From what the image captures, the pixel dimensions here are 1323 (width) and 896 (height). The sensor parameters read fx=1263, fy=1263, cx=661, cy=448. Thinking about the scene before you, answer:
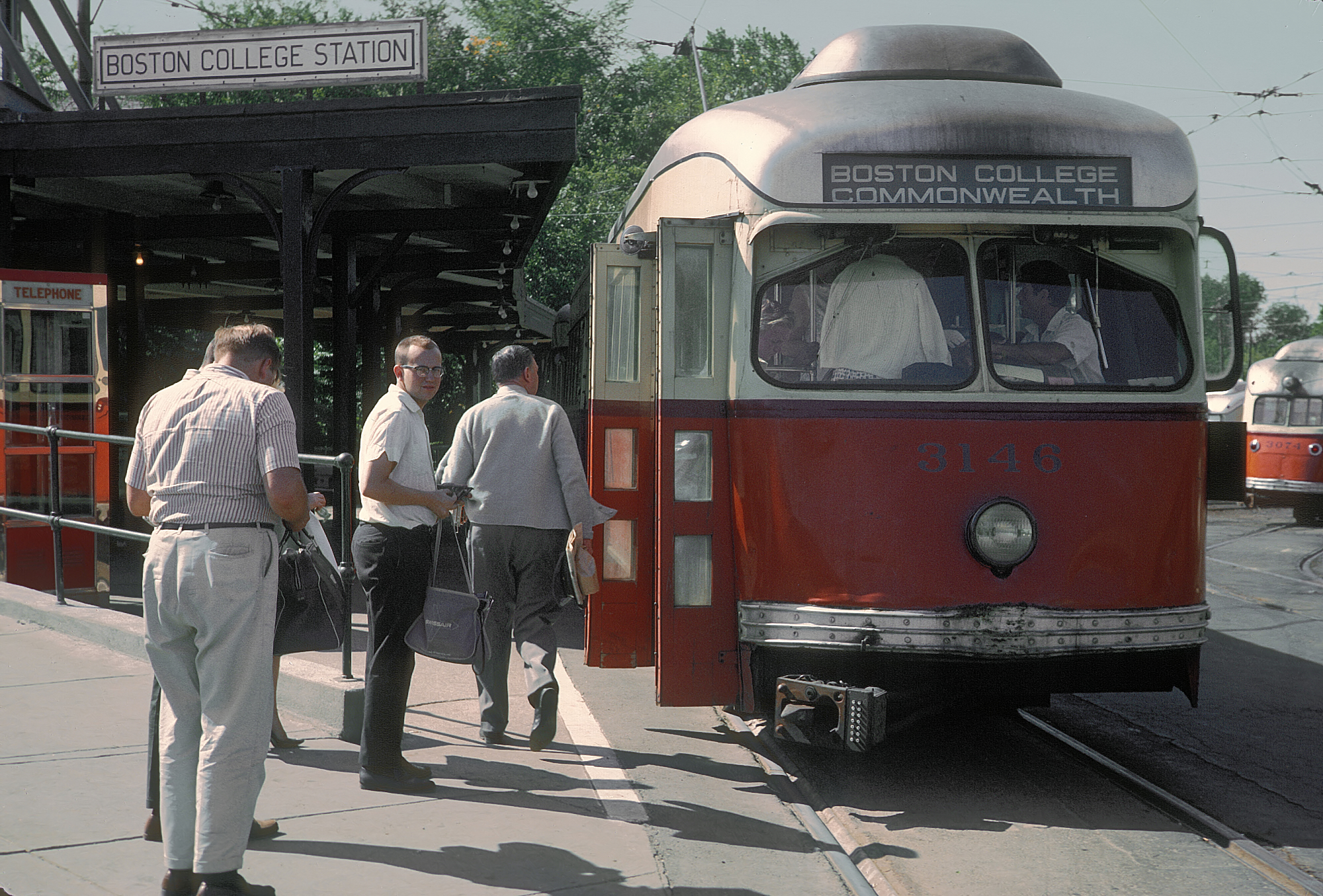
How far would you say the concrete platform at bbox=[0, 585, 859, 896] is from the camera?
13.0 feet

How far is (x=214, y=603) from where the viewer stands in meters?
3.58

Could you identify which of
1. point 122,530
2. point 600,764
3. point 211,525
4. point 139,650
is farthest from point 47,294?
point 211,525

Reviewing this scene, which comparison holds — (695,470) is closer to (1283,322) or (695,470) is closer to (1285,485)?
(1285,485)

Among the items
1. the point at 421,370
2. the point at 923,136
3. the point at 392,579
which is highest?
the point at 923,136

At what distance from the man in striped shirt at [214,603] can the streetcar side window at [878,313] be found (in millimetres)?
2379

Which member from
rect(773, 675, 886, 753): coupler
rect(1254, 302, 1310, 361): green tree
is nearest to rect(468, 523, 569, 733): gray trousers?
rect(773, 675, 886, 753): coupler

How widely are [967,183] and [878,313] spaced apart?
2.12 ft

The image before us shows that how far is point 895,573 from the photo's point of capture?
5160mm

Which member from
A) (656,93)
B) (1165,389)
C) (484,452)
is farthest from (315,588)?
(656,93)

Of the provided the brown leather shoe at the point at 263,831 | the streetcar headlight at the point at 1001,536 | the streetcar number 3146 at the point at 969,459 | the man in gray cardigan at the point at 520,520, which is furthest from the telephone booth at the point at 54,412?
the streetcar headlight at the point at 1001,536

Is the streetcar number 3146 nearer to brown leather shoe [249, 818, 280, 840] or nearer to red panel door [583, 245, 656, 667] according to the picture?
red panel door [583, 245, 656, 667]

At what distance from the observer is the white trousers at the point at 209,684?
3549 millimetres

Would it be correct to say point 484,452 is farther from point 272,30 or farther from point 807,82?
point 272,30

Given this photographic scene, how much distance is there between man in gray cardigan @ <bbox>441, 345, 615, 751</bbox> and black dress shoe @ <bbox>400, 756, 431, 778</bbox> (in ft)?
2.35
